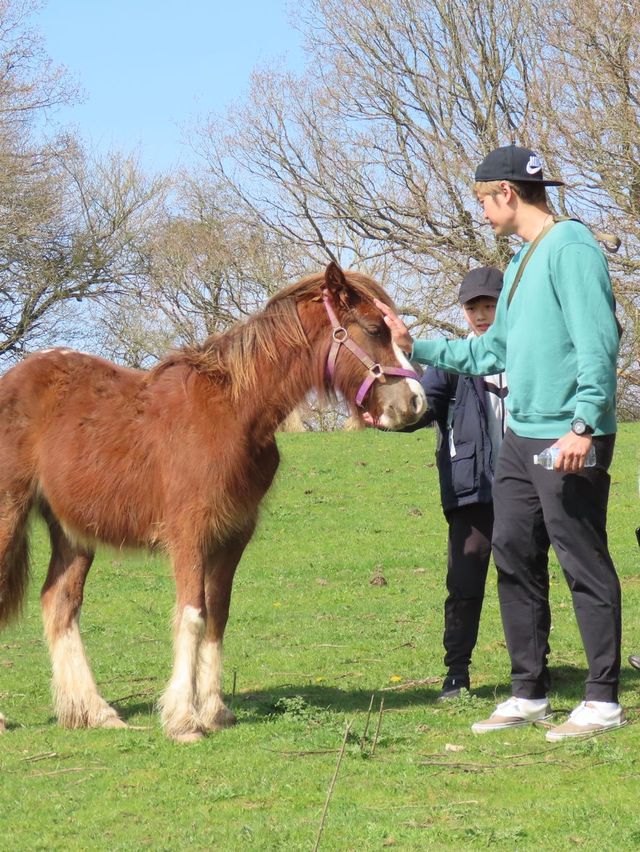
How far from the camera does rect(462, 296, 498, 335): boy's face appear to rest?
614cm

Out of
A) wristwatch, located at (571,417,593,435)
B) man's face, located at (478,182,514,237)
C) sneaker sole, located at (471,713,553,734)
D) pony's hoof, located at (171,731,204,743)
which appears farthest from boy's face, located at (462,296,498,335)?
pony's hoof, located at (171,731,204,743)

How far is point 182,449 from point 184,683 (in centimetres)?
123

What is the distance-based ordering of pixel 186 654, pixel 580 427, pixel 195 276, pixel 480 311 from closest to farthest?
pixel 580 427 → pixel 186 654 → pixel 480 311 → pixel 195 276

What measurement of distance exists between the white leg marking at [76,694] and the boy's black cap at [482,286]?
3084 mm

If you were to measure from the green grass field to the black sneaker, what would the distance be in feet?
0.37

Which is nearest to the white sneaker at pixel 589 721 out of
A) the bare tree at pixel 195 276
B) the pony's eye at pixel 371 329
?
the pony's eye at pixel 371 329

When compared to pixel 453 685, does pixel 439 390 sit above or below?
above

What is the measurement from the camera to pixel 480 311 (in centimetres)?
618

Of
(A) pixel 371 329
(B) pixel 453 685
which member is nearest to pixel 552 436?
(A) pixel 371 329

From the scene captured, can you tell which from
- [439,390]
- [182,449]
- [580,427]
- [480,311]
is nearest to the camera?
[580,427]

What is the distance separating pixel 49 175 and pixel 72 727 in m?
23.2

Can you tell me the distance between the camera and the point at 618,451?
1845 cm

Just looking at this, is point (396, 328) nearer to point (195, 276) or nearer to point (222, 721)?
point (222, 721)

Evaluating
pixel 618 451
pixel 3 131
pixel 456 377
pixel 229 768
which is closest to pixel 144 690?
pixel 229 768
